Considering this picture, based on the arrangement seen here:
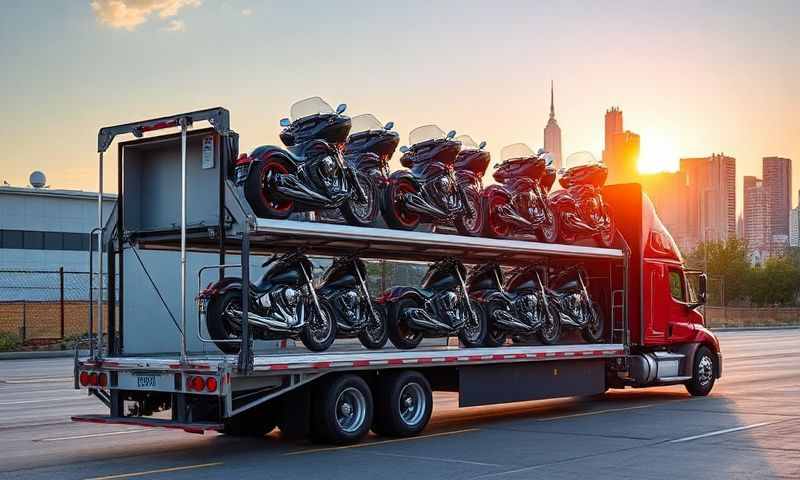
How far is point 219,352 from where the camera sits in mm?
12961

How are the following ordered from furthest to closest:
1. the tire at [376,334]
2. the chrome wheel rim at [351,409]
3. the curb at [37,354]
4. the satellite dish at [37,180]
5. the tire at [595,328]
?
the satellite dish at [37,180] < the curb at [37,354] < the tire at [595,328] < the tire at [376,334] < the chrome wheel rim at [351,409]

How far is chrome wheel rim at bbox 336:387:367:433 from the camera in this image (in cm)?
1255

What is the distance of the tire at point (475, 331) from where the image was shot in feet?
50.7

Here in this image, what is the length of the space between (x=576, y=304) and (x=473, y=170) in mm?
2959

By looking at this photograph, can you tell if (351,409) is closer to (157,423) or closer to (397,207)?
(157,423)

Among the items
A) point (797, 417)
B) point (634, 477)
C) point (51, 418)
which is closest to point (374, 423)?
point (634, 477)

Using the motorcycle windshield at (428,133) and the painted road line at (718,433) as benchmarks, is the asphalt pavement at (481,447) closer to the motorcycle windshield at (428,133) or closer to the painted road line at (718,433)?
the painted road line at (718,433)

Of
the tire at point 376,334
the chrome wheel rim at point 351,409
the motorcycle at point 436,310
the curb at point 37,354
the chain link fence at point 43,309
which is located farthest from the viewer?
the chain link fence at point 43,309

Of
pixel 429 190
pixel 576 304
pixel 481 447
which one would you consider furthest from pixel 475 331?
pixel 481 447

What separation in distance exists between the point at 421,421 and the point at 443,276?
2630mm

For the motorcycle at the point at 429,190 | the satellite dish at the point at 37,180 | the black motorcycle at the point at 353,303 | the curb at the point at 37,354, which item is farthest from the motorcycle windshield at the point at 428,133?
the satellite dish at the point at 37,180

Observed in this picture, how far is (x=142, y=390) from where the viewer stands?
12008 mm

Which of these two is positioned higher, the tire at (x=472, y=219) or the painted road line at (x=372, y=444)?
the tire at (x=472, y=219)

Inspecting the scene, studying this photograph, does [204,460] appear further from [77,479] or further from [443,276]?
[443,276]
